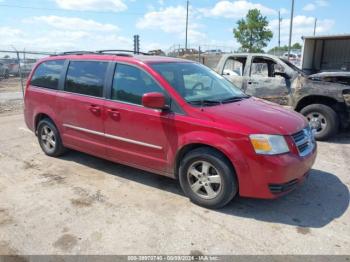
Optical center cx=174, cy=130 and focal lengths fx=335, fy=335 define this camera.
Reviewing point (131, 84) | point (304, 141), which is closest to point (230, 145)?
point (304, 141)

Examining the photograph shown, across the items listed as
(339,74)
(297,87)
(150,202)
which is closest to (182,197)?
(150,202)

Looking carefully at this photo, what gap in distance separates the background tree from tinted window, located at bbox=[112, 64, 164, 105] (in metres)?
43.1

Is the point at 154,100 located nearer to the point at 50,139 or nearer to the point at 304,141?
the point at 304,141

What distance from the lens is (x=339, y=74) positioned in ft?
22.8

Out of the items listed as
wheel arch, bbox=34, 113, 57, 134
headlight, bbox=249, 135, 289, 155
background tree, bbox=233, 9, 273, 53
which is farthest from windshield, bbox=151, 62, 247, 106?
background tree, bbox=233, 9, 273, 53

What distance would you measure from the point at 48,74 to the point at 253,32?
44322 mm

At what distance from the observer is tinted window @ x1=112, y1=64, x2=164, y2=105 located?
415cm

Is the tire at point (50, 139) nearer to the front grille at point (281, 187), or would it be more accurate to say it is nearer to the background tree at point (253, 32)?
the front grille at point (281, 187)

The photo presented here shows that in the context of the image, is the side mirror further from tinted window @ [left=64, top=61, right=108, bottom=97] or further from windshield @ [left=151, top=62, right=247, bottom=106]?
tinted window @ [left=64, top=61, right=108, bottom=97]

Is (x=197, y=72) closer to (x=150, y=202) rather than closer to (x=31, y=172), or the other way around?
(x=150, y=202)

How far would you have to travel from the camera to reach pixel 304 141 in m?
3.83

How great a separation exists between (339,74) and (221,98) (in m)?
3.97

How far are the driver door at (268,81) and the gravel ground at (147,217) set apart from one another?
12.7 feet

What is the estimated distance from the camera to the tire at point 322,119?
6.38 meters
